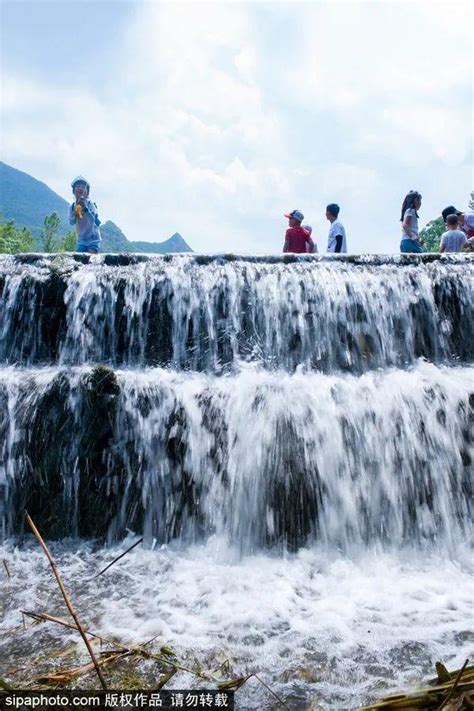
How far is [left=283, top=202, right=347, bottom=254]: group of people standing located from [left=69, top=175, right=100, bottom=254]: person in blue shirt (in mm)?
4040

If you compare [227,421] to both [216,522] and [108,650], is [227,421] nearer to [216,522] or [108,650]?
[216,522]

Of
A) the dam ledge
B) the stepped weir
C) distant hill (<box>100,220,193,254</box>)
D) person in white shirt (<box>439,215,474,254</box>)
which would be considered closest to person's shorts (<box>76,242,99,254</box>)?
the dam ledge

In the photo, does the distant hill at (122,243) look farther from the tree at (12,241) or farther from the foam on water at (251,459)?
the foam on water at (251,459)

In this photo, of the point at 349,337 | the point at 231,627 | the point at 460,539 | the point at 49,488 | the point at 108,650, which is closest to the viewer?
the point at 108,650

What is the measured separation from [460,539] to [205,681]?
346cm

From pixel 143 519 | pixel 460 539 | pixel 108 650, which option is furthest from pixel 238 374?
pixel 108 650

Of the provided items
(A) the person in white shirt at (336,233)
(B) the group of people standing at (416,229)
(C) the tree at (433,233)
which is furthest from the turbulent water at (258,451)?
(C) the tree at (433,233)

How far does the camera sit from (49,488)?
553 centimetres

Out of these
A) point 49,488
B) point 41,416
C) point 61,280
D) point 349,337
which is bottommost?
point 49,488

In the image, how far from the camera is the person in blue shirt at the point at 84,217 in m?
8.98

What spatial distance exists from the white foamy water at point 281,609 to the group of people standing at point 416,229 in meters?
6.69

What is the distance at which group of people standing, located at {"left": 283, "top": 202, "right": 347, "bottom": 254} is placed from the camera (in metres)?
10.0

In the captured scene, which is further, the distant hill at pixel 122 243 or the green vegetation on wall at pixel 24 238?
the distant hill at pixel 122 243

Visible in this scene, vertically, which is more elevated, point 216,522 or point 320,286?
point 320,286
